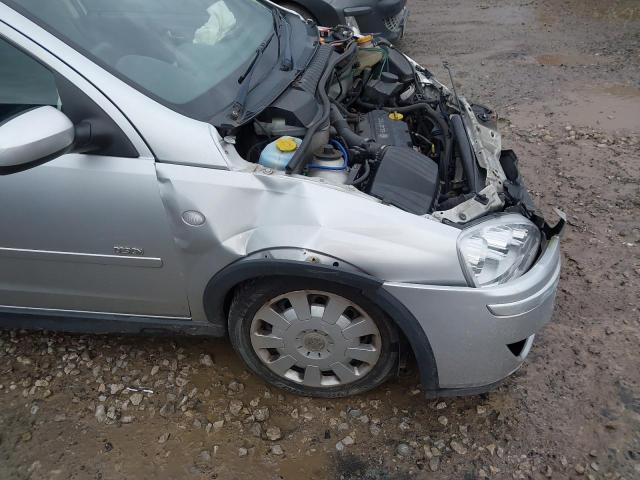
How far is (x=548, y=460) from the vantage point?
2.21 m

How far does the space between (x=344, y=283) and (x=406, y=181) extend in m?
0.53

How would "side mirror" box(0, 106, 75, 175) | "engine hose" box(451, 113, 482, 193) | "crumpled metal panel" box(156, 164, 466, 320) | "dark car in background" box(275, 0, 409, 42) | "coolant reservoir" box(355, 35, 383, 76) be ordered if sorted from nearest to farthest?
1. "side mirror" box(0, 106, 75, 175)
2. "crumpled metal panel" box(156, 164, 466, 320)
3. "engine hose" box(451, 113, 482, 193)
4. "coolant reservoir" box(355, 35, 383, 76)
5. "dark car in background" box(275, 0, 409, 42)

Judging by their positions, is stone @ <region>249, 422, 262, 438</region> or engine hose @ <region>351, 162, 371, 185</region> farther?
stone @ <region>249, 422, 262, 438</region>

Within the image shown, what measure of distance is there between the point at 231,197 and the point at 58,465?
141cm

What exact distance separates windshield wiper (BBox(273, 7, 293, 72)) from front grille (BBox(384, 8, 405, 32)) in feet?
8.94

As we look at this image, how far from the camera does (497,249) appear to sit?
206 cm

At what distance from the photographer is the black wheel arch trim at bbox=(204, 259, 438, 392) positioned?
1.96 m

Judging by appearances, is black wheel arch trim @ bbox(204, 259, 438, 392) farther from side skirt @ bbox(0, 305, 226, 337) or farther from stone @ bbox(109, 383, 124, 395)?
stone @ bbox(109, 383, 124, 395)

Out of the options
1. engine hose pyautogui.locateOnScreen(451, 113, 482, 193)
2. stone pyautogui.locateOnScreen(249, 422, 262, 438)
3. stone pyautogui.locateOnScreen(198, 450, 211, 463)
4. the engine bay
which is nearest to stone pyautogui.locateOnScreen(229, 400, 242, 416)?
stone pyautogui.locateOnScreen(249, 422, 262, 438)

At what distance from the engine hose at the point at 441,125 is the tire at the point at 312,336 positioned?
77 centimetres

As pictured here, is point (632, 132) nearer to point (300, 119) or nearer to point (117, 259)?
point (300, 119)

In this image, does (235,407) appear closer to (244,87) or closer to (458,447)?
(458,447)

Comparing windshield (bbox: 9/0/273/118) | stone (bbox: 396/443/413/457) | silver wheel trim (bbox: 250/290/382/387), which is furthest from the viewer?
stone (bbox: 396/443/413/457)

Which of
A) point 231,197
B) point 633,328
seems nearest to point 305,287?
point 231,197
